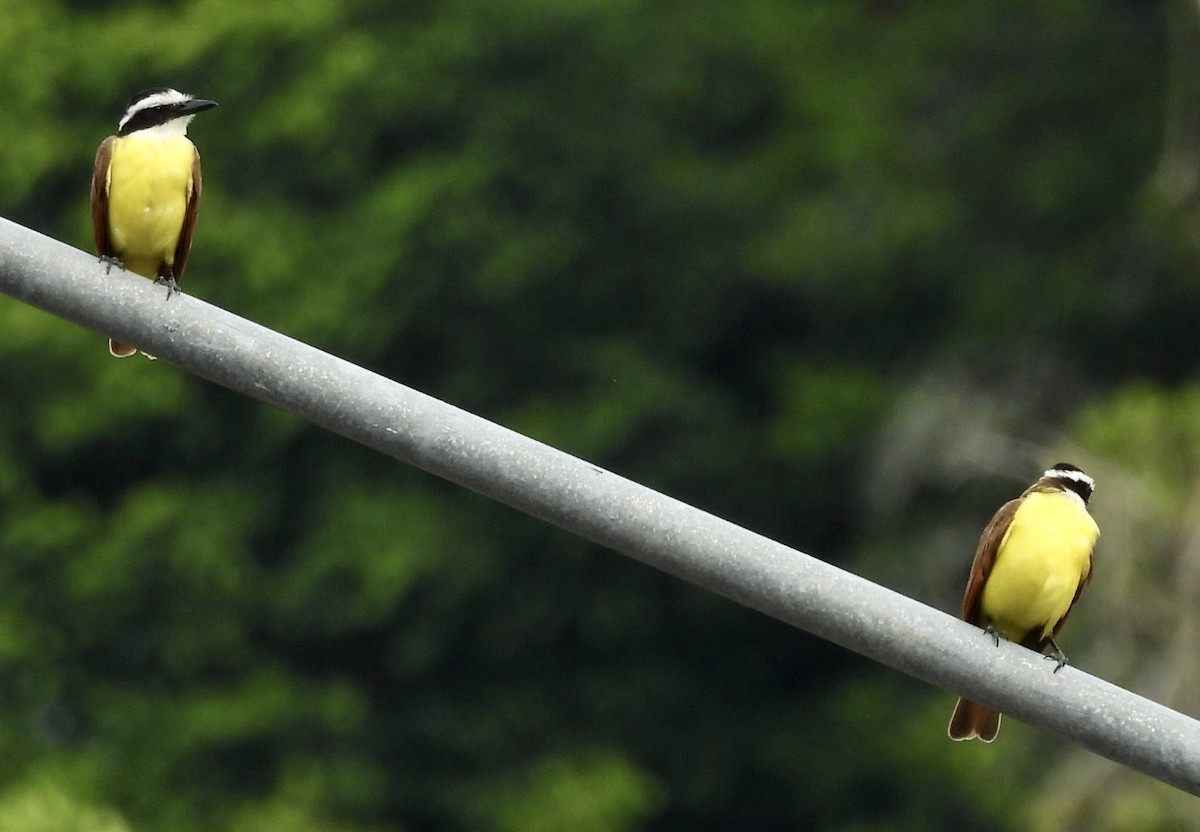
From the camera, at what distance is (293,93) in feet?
67.8

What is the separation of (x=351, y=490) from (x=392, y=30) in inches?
210

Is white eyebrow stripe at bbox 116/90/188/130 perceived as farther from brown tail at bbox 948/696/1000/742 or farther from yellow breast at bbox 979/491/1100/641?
brown tail at bbox 948/696/1000/742

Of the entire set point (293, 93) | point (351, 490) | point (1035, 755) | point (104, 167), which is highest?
point (293, 93)

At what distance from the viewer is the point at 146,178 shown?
21.1 ft

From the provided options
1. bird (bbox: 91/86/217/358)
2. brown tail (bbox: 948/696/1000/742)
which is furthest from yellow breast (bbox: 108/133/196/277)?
brown tail (bbox: 948/696/1000/742)

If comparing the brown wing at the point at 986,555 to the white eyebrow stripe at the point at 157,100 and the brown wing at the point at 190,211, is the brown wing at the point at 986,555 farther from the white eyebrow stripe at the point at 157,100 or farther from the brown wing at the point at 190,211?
the white eyebrow stripe at the point at 157,100

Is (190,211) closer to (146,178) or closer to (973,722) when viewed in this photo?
(146,178)

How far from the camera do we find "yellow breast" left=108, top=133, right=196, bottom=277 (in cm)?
642

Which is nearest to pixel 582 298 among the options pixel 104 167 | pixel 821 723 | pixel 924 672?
pixel 821 723

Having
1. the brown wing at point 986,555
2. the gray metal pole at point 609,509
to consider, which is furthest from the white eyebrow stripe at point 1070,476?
the gray metal pole at point 609,509

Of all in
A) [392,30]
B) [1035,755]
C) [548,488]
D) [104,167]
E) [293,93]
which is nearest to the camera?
[548,488]

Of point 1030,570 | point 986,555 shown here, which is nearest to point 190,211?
point 986,555

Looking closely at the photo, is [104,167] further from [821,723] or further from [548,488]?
[821,723]

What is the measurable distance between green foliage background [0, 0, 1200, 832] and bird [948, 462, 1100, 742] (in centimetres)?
816
